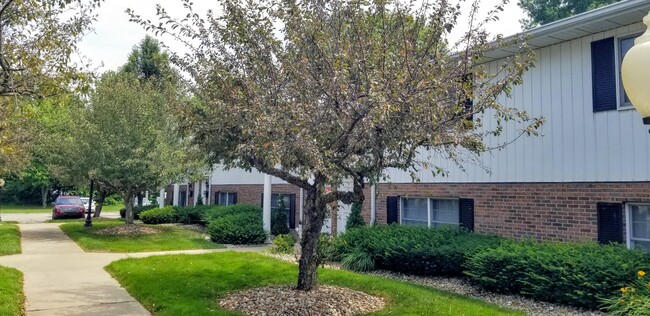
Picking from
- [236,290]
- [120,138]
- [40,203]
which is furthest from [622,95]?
[40,203]

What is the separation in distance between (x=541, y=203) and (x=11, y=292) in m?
9.63

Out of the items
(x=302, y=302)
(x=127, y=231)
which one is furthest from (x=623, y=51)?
(x=127, y=231)

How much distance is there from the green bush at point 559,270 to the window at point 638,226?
0.80 metres

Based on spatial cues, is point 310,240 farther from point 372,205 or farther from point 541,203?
point 372,205

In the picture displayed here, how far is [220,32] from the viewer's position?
7.48 metres

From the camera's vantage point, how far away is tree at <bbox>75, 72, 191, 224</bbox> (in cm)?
1691

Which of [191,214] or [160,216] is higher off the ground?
[191,214]

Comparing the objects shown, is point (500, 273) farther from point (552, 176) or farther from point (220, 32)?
point (220, 32)

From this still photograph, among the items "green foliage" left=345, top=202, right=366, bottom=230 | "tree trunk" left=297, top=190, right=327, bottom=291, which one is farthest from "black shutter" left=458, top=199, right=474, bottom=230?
"tree trunk" left=297, top=190, right=327, bottom=291

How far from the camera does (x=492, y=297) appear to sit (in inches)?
333

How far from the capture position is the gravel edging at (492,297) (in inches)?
293

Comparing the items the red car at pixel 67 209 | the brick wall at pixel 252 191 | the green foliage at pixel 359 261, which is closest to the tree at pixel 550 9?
the brick wall at pixel 252 191

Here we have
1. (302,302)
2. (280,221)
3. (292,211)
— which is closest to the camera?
(302,302)

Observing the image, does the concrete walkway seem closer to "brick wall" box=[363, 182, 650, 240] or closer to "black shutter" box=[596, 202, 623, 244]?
"brick wall" box=[363, 182, 650, 240]
